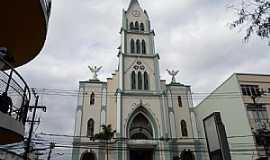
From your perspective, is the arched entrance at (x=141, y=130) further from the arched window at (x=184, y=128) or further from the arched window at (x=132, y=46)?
the arched window at (x=132, y=46)

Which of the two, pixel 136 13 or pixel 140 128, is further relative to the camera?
pixel 136 13

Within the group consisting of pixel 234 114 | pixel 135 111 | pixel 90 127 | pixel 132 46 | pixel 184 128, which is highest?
pixel 132 46

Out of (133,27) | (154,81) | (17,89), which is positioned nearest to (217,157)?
(17,89)

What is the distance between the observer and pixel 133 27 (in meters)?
41.1

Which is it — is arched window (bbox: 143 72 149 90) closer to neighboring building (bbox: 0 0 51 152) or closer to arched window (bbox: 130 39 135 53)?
arched window (bbox: 130 39 135 53)

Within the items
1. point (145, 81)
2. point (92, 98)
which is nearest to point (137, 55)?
point (145, 81)

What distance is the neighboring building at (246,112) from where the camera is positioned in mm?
24375

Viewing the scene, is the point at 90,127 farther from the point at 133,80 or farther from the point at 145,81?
the point at 145,81

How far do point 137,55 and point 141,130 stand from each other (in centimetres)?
1162

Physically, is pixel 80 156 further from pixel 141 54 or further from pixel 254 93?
pixel 254 93

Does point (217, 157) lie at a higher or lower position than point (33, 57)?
lower

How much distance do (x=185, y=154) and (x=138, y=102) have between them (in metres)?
9.42

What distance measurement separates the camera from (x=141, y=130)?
33.5m

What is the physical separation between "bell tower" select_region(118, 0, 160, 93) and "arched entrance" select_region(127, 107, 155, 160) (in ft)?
11.7
